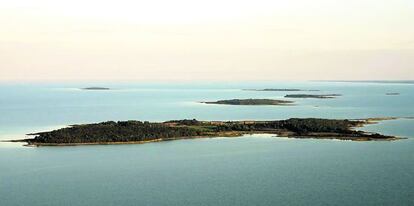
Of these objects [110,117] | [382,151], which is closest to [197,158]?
[382,151]

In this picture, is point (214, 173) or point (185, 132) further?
point (185, 132)

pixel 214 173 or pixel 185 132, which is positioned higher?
pixel 185 132

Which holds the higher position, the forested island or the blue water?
the forested island

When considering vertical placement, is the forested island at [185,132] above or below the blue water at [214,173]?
above

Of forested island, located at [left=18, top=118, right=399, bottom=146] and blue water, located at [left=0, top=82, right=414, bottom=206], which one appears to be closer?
blue water, located at [left=0, top=82, right=414, bottom=206]

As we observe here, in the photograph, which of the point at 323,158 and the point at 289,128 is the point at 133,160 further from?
the point at 289,128

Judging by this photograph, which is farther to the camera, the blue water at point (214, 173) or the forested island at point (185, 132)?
the forested island at point (185, 132)

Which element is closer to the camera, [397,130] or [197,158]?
[197,158]

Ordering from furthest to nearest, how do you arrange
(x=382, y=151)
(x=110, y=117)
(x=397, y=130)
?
(x=110, y=117) → (x=397, y=130) → (x=382, y=151)
